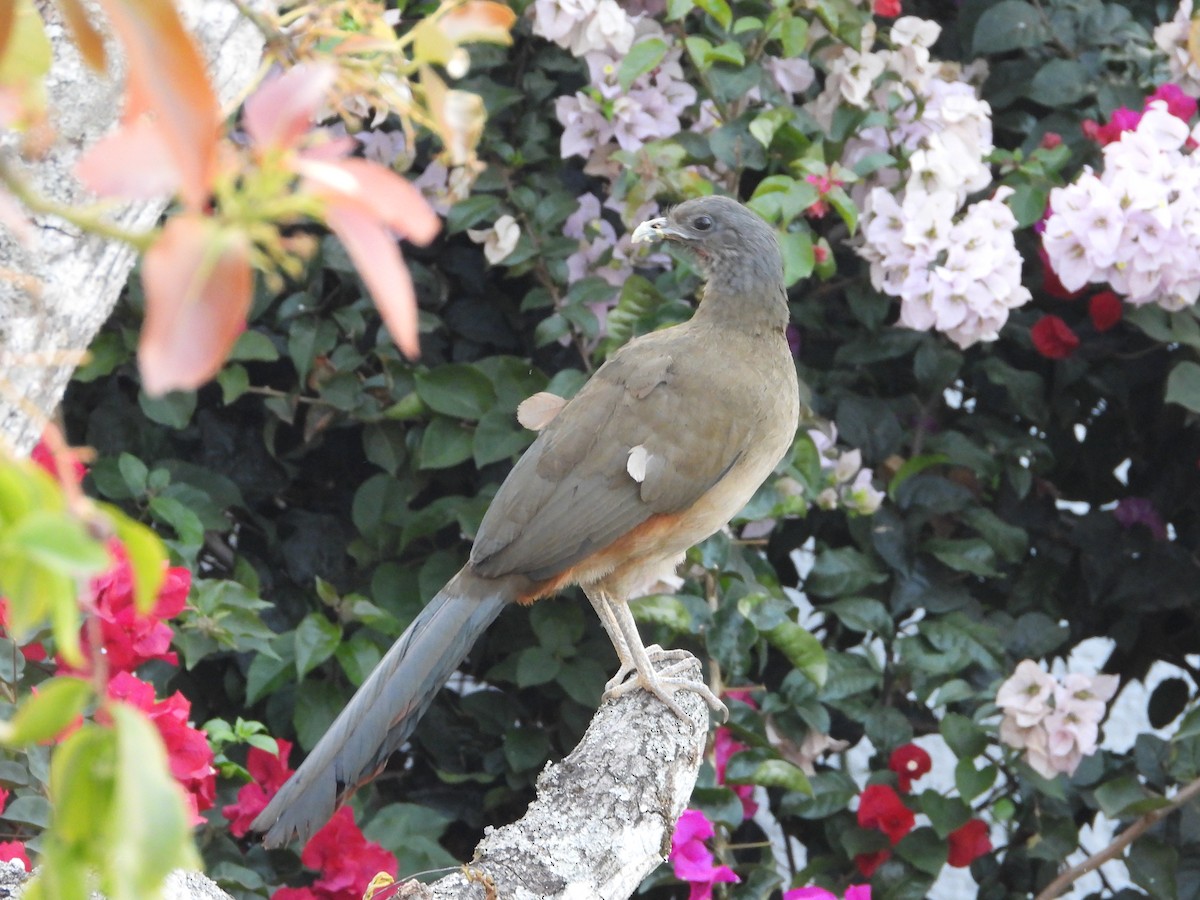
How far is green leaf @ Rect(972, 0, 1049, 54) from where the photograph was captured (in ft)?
10.3

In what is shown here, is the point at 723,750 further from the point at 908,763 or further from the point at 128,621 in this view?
the point at 128,621

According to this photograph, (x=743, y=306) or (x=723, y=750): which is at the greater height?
(x=743, y=306)

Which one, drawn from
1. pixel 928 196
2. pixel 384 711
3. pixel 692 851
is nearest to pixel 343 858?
pixel 384 711

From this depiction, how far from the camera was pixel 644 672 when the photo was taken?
252 centimetres

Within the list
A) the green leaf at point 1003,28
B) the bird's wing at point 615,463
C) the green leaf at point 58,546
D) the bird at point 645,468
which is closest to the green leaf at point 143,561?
the green leaf at point 58,546

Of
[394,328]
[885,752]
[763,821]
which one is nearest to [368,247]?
[394,328]

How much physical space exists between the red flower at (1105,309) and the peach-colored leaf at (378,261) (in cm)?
281

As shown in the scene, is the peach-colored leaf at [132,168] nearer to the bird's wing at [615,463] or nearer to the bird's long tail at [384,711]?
the bird's long tail at [384,711]

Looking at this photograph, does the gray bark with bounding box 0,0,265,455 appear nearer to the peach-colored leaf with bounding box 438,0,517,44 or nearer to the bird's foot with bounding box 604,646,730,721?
the peach-colored leaf with bounding box 438,0,517,44

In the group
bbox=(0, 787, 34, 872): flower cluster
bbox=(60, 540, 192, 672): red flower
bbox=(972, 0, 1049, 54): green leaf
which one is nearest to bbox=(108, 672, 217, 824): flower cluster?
bbox=(60, 540, 192, 672): red flower

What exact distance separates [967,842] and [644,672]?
890mm

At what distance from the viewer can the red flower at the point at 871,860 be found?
2951 millimetres

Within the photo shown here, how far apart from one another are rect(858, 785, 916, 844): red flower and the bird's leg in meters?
0.41

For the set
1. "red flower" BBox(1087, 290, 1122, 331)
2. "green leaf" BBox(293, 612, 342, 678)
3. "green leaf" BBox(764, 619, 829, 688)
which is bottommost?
"green leaf" BBox(764, 619, 829, 688)
